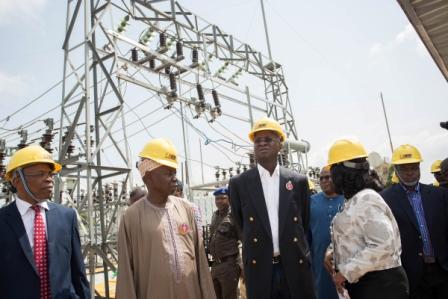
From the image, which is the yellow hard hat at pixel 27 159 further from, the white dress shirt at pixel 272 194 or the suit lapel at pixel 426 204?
the suit lapel at pixel 426 204

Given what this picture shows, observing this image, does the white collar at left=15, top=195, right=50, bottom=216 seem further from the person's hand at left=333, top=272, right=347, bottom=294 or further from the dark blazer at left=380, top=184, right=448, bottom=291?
the dark blazer at left=380, top=184, right=448, bottom=291

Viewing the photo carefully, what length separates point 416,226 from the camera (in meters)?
3.31

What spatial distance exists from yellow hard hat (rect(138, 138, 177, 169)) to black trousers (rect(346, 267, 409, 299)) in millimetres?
1459

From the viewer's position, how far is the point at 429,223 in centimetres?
332

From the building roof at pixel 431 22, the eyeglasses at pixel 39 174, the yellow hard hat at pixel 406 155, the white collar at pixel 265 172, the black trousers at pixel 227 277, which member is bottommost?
the black trousers at pixel 227 277

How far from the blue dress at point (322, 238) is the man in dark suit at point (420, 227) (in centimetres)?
55

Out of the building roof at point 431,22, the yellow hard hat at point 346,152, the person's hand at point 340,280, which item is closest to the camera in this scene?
the person's hand at point 340,280

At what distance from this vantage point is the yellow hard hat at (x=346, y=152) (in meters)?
2.52

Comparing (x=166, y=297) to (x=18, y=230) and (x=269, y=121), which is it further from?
(x=269, y=121)

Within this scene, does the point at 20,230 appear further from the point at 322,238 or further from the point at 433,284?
the point at 433,284

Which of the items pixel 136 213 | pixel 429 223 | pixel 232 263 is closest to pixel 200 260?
pixel 136 213

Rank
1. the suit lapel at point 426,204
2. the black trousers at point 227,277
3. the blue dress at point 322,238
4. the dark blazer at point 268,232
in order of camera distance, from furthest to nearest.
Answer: the black trousers at point 227,277
the blue dress at point 322,238
the suit lapel at point 426,204
the dark blazer at point 268,232

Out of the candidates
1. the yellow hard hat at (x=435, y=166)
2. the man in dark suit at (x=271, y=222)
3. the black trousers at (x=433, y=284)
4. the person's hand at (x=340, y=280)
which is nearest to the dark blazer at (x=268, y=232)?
the man in dark suit at (x=271, y=222)

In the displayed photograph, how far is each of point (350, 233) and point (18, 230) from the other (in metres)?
2.14
